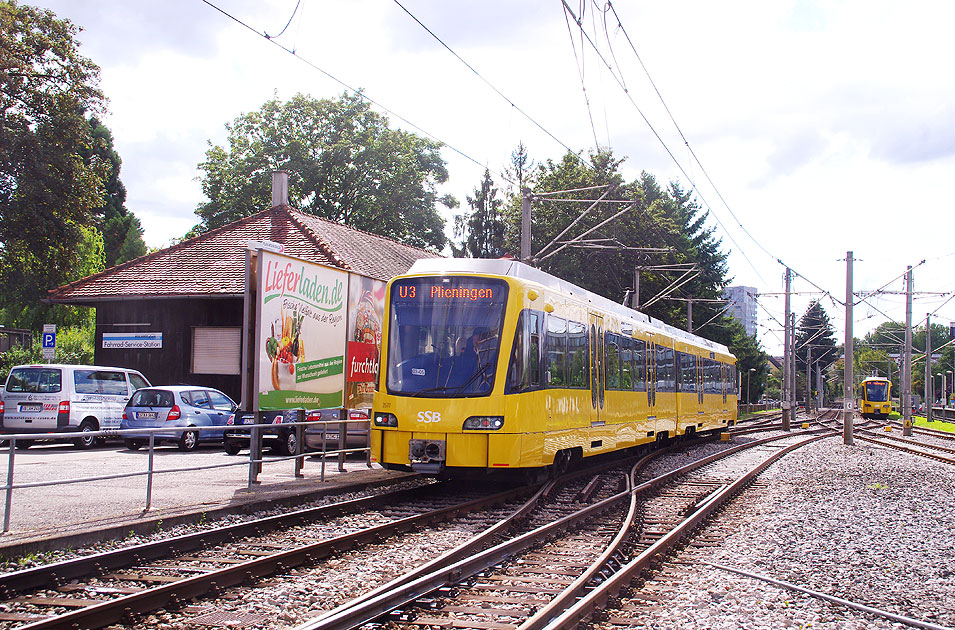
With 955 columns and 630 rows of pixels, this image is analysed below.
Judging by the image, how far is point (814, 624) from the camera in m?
6.32

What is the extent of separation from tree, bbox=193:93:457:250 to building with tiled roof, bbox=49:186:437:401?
772 inches

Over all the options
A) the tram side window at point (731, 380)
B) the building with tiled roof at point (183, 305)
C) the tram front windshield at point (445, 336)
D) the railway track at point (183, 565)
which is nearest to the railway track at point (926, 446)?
the tram side window at point (731, 380)

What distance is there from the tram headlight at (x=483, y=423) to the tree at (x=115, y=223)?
2501 inches

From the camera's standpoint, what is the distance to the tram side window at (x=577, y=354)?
14.0 meters

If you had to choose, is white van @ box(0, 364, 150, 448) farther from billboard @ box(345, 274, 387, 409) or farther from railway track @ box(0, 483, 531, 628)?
railway track @ box(0, 483, 531, 628)

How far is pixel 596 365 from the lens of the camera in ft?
50.7

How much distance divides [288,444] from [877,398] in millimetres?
53727

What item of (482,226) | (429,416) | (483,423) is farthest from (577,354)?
(482,226)

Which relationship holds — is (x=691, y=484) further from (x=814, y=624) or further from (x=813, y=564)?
(x=814, y=624)

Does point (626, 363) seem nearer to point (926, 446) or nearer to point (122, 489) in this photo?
point (122, 489)

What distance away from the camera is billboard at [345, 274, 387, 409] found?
1523 cm

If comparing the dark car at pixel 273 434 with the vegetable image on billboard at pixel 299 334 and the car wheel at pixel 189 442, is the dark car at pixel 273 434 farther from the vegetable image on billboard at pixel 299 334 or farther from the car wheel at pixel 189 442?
the vegetable image on billboard at pixel 299 334

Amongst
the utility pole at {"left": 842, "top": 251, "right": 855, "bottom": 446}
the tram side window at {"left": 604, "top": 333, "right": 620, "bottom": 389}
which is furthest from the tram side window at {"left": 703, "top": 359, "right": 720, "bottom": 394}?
the tram side window at {"left": 604, "top": 333, "right": 620, "bottom": 389}

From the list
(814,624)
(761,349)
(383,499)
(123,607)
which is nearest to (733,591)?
(814,624)
